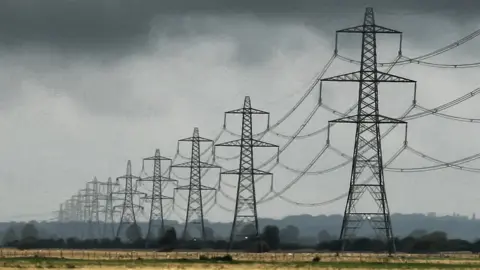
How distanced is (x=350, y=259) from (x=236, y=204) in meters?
20.8

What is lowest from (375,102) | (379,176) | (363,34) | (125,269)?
(125,269)

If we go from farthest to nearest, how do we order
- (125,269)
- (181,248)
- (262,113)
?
1. (181,248)
2. (262,113)
3. (125,269)

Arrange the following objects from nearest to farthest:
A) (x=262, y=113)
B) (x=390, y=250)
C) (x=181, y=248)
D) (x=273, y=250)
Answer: (x=390, y=250) → (x=262, y=113) → (x=273, y=250) → (x=181, y=248)

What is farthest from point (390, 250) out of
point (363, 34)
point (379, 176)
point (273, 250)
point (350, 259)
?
point (273, 250)

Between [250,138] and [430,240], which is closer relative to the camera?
[250,138]

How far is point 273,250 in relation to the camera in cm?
18062

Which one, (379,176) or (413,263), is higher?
(379,176)

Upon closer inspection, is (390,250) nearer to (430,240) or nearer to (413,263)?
(413,263)

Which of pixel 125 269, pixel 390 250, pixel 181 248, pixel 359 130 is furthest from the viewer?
pixel 181 248

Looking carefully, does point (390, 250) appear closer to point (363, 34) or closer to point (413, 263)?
point (413, 263)

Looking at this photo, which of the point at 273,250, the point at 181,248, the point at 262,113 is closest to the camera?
the point at 262,113

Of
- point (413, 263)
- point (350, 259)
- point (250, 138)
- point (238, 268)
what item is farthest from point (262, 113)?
point (238, 268)

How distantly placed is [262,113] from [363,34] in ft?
90.2

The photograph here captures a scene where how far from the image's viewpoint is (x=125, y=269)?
4257 inches
